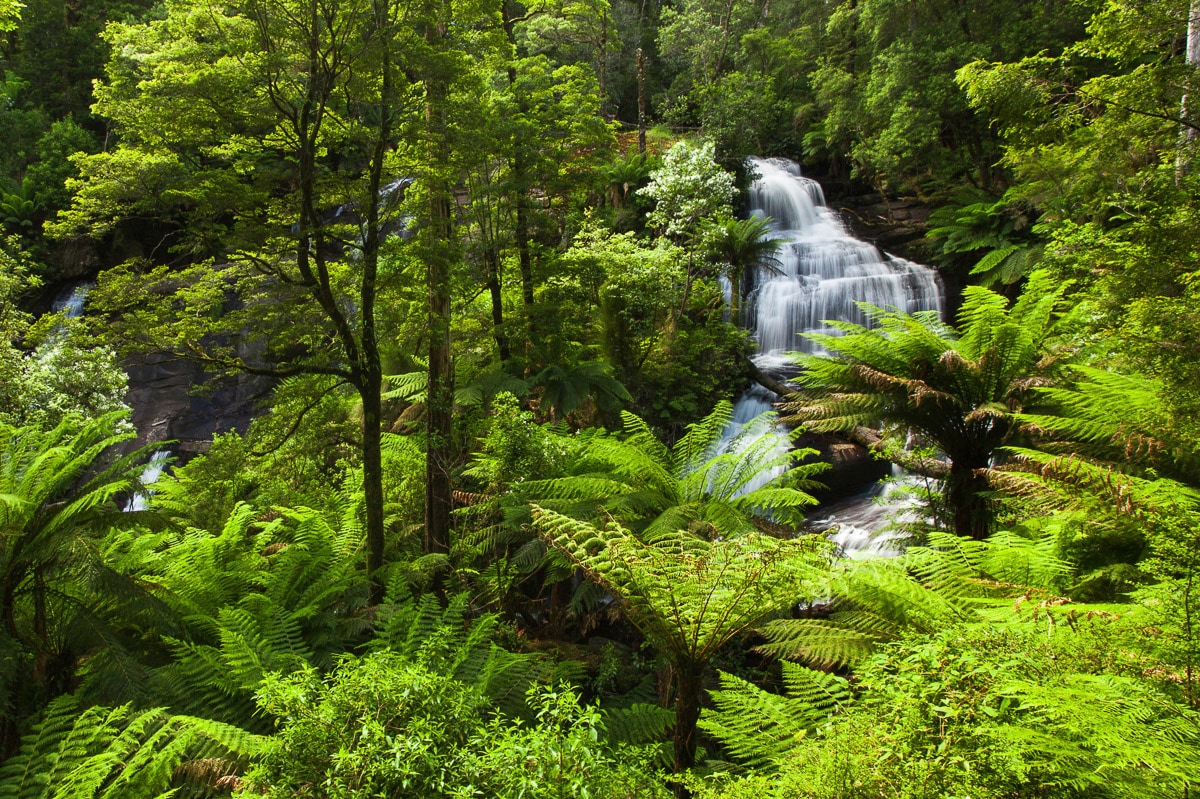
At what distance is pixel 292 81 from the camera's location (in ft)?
13.7

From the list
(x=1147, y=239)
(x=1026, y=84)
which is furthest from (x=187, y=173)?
(x=1147, y=239)

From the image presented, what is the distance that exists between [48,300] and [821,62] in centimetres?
2141

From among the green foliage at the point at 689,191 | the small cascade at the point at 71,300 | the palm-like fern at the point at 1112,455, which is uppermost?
the green foliage at the point at 689,191

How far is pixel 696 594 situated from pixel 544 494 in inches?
103

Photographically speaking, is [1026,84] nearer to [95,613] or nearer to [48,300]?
[95,613]

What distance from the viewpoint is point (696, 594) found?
2.39m

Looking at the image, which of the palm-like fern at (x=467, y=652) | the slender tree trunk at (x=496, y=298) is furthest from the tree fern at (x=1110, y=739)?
the slender tree trunk at (x=496, y=298)

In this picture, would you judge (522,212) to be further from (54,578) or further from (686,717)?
(686,717)

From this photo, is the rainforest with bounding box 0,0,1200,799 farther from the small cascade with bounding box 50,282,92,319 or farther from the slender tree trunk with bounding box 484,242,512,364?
the small cascade with bounding box 50,282,92,319

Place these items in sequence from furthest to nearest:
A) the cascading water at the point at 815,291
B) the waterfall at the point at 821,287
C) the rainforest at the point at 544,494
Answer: the waterfall at the point at 821,287 < the cascading water at the point at 815,291 < the rainforest at the point at 544,494

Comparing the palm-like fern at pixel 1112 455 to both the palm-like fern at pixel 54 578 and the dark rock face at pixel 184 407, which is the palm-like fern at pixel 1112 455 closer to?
the palm-like fern at pixel 54 578

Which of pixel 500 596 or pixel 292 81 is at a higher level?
pixel 292 81

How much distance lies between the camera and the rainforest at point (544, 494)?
1.69 metres

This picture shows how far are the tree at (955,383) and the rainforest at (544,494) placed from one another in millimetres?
28
